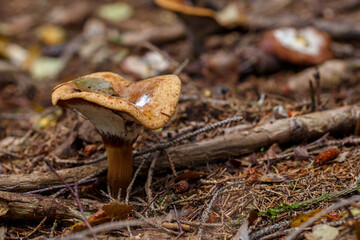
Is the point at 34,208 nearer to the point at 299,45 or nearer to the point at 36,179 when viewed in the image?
the point at 36,179

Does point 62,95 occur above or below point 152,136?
above

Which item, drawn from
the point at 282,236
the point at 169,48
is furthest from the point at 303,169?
the point at 169,48

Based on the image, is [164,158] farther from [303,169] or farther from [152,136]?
[303,169]

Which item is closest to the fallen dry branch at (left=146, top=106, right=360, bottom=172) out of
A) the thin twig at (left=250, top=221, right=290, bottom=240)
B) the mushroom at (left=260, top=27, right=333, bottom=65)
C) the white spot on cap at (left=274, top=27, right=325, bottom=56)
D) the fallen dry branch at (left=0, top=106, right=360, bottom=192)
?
the fallen dry branch at (left=0, top=106, right=360, bottom=192)

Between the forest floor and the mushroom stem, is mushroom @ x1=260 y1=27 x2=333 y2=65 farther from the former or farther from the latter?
the mushroom stem

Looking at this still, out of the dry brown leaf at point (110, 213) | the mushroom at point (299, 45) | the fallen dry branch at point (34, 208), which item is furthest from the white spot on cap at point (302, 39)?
the fallen dry branch at point (34, 208)

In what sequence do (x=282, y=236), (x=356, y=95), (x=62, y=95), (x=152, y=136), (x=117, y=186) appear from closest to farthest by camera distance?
(x=282, y=236) < (x=62, y=95) < (x=117, y=186) < (x=152, y=136) < (x=356, y=95)
